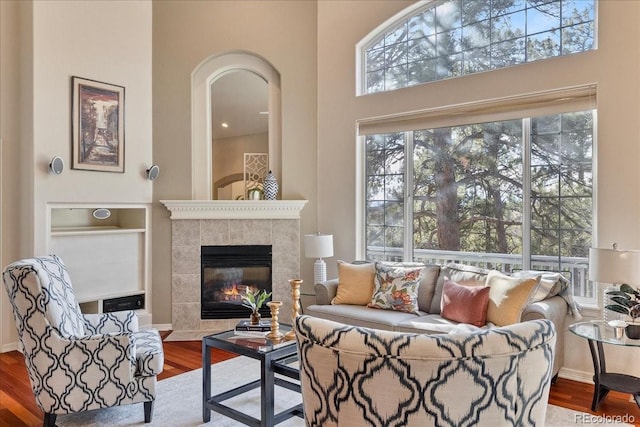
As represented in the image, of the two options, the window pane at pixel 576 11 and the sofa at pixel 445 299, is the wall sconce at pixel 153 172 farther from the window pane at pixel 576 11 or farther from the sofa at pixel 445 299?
the window pane at pixel 576 11

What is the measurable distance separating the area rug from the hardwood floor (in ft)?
0.51

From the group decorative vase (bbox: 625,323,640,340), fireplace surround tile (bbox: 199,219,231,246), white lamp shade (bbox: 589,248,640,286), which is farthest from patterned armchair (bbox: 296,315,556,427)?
fireplace surround tile (bbox: 199,219,231,246)

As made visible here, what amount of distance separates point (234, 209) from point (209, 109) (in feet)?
4.20

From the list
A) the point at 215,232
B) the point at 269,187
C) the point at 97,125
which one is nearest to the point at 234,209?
the point at 215,232

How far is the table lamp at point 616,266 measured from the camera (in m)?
3.04

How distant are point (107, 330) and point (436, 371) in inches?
110

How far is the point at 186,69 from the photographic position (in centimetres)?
529

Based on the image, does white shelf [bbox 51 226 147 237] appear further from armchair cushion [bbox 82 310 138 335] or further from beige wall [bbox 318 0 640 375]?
beige wall [bbox 318 0 640 375]

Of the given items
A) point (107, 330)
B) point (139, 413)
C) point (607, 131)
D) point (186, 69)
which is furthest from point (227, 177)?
point (607, 131)

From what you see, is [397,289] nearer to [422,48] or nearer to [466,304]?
[466,304]

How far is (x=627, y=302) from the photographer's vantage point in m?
2.98

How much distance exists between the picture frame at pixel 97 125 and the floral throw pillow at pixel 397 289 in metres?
3.04

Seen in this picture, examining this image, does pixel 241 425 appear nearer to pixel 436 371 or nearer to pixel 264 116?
pixel 436 371

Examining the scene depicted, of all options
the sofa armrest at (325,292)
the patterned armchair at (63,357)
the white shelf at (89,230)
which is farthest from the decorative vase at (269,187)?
the patterned armchair at (63,357)
